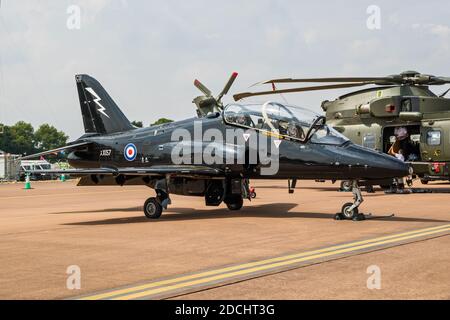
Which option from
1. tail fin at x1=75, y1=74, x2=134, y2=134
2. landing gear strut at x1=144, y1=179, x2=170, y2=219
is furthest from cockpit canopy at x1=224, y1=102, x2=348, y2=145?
tail fin at x1=75, y1=74, x2=134, y2=134

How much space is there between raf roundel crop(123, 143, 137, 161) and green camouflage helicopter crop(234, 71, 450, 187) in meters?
6.89

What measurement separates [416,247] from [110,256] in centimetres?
508

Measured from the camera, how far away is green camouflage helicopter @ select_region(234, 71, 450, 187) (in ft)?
77.9

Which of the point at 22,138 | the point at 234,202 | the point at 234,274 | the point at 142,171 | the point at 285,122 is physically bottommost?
the point at 234,274

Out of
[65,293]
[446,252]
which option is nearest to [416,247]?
[446,252]

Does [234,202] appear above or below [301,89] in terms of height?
below

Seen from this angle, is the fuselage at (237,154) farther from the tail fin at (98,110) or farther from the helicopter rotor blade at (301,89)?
the helicopter rotor blade at (301,89)

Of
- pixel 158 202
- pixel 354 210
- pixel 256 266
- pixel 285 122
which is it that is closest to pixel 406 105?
pixel 285 122

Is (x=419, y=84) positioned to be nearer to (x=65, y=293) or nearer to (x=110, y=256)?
(x=110, y=256)

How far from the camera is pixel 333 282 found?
270 inches

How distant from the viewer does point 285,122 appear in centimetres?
1455

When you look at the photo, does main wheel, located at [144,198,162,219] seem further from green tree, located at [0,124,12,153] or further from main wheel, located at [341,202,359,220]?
green tree, located at [0,124,12,153]

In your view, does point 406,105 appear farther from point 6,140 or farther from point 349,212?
point 6,140

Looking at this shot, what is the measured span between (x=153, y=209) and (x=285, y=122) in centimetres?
429
